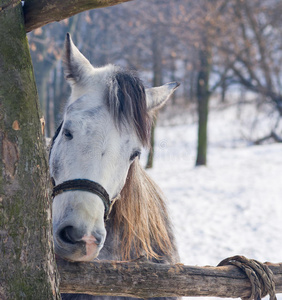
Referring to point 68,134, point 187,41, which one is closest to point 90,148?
point 68,134

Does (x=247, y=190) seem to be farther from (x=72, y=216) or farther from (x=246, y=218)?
(x=72, y=216)

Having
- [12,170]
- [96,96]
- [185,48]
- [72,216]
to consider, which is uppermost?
[185,48]

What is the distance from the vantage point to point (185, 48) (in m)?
13.2

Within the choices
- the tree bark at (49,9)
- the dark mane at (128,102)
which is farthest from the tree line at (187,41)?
the tree bark at (49,9)

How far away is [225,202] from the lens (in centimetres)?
825

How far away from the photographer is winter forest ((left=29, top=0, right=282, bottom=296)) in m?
6.78

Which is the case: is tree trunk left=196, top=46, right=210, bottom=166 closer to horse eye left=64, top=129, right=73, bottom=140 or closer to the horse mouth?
horse eye left=64, top=129, right=73, bottom=140

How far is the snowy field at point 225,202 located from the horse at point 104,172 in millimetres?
751

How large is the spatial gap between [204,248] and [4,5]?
5.14 metres

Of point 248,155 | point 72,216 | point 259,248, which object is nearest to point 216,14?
point 248,155

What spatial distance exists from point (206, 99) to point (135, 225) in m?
9.72

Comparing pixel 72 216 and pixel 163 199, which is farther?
pixel 163 199

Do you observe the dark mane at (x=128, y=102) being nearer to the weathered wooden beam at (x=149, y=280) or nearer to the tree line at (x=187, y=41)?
the weathered wooden beam at (x=149, y=280)

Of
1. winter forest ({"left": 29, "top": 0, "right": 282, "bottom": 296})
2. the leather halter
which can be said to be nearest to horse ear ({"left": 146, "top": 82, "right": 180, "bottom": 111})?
the leather halter
